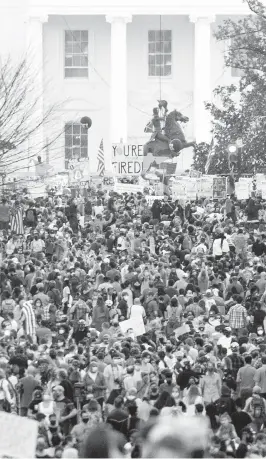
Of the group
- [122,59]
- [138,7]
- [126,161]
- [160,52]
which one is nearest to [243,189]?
[126,161]

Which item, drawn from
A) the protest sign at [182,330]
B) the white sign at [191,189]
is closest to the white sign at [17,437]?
the protest sign at [182,330]

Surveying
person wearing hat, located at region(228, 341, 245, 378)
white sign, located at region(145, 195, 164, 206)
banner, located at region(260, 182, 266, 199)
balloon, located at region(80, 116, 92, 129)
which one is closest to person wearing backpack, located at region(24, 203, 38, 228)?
white sign, located at region(145, 195, 164, 206)

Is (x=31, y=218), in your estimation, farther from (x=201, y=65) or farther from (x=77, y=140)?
(x=77, y=140)

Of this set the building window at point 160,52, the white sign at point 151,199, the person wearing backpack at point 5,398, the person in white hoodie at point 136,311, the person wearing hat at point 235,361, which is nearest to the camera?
the person wearing backpack at point 5,398

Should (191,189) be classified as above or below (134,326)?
above

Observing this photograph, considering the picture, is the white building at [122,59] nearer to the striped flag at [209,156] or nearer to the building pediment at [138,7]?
the building pediment at [138,7]

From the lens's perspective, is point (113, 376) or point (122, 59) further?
→ point (122, 59)
